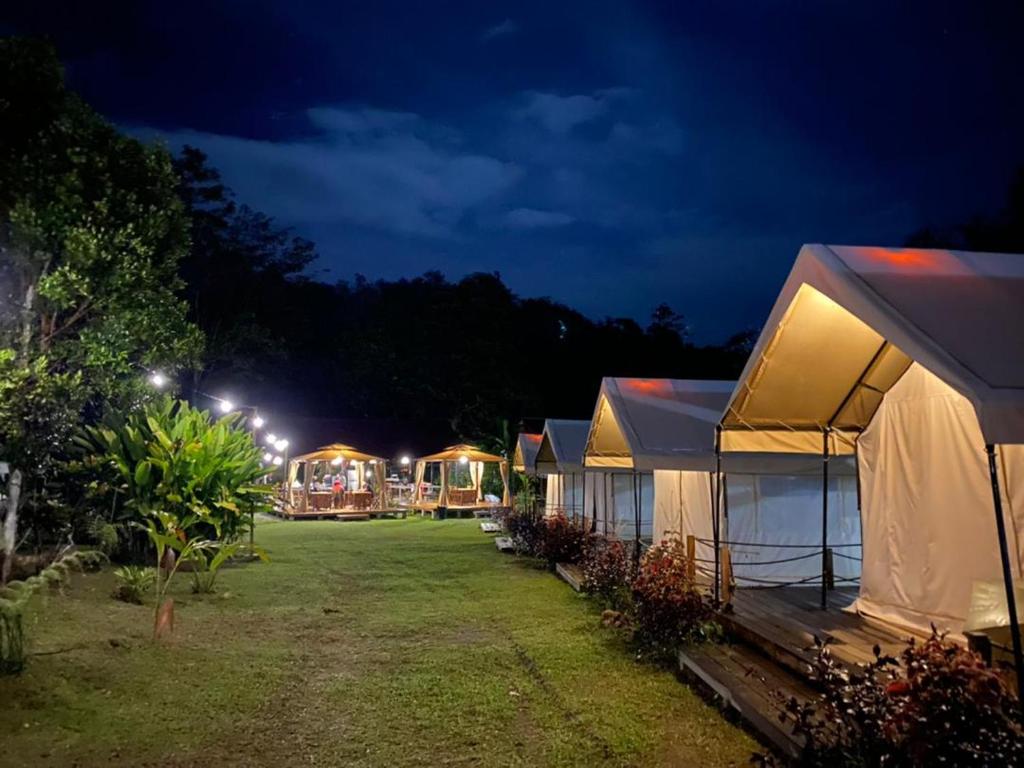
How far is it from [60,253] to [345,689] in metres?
7.47

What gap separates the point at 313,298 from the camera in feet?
138

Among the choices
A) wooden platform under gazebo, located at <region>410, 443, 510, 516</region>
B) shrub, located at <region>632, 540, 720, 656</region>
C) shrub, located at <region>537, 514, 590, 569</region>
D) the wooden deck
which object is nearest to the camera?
the wooden deck

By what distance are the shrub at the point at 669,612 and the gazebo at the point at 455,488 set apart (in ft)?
69.5

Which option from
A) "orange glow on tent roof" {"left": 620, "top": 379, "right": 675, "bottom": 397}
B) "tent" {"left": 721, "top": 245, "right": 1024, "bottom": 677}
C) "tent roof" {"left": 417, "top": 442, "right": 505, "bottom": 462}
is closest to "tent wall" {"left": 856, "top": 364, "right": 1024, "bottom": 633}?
"tent" {"left": 721, "top": 245, "right": 1024, "bottom": 677}

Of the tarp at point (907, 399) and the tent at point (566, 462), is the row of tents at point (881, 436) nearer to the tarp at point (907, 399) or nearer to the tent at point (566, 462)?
the tarp at point (907, 399)

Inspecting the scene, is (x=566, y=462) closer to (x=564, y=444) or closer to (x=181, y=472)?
(x=564, y=444)

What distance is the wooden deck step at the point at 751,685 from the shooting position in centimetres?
470

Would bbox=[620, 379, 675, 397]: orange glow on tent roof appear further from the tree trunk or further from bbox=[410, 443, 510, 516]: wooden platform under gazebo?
bbox=[410, 443, 510, 516]: wooden platform under gazebo

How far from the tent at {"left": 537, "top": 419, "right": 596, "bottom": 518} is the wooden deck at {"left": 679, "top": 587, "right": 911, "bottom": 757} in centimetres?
901

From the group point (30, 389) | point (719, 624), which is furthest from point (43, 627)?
point (719, 624)

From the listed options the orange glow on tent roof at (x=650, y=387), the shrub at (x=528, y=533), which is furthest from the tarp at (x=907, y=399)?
the shrub at (x=528, y=533)

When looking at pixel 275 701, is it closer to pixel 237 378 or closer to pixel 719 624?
pixel 719 624

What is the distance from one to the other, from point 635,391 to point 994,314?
24.9 ft

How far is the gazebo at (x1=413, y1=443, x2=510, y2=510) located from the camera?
28578 millimetres
